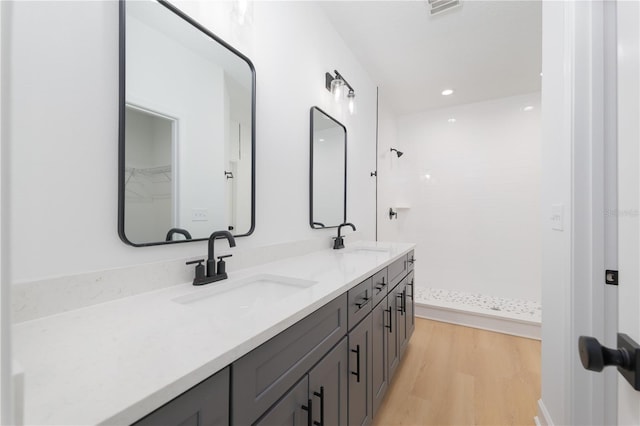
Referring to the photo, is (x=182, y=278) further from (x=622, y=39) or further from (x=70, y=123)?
(x=622, y=39)

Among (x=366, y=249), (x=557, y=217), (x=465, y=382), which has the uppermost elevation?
(x=557, y=217)

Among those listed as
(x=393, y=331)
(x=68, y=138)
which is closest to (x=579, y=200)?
(x=393, y=331)

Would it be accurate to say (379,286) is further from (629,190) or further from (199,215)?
(629,190)

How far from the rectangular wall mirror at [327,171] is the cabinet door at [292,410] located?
1160mm

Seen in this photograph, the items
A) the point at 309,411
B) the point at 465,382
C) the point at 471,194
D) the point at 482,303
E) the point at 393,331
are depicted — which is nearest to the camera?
the point at 309,411

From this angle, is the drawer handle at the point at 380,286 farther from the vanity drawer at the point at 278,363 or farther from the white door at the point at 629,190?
the white door at the point at 629,190

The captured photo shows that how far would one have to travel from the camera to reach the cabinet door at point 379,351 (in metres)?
1.44

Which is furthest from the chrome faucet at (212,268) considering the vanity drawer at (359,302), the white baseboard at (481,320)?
the white baseboard at (481,320)

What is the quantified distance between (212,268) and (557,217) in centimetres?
151

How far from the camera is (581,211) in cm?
96

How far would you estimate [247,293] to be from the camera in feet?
3.62

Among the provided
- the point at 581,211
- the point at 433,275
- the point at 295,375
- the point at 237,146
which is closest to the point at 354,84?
the point at 237,146

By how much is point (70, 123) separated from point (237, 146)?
63 centimetres

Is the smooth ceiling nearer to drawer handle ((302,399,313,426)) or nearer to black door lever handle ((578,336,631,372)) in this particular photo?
black door lever handle ((578,336,631,372))
